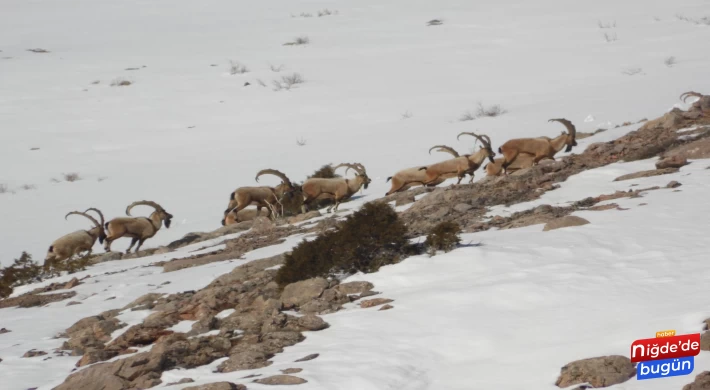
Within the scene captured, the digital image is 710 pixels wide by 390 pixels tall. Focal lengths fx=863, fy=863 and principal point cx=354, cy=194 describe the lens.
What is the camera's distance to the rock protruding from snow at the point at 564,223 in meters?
10.2

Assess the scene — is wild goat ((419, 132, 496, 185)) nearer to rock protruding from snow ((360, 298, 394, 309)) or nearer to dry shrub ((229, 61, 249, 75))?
rock protruding from snow ((360, 298, 394, 309))

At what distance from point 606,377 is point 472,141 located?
60.2ft

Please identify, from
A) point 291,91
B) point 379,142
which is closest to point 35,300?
point 379,142

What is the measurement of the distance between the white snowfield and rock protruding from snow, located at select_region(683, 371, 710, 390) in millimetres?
141

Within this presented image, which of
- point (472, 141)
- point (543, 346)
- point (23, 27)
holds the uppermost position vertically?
→ point (23, 27)

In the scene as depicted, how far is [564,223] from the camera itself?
404 inches

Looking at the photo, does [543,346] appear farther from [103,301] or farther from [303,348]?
[103,301]

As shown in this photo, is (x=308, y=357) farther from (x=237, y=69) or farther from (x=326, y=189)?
(x=237, y=69)

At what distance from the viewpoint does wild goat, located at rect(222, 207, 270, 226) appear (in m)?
19.1

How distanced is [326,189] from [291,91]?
51.1 ft

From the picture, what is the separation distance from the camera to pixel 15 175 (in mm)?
25625

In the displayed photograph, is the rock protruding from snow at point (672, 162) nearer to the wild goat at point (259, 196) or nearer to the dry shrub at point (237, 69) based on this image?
the wild goat at point (259, 196)

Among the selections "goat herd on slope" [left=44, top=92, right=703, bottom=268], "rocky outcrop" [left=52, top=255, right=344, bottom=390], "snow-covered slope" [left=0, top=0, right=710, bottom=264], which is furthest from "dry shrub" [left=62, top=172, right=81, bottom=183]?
"rocky outcrop" [left=52, top=255, right=344, bottom=390]

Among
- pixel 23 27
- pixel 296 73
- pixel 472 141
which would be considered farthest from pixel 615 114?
pixel 23 27
